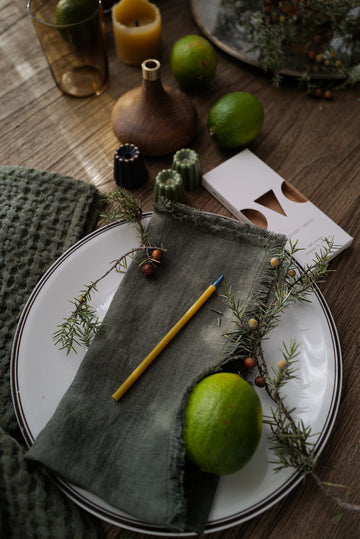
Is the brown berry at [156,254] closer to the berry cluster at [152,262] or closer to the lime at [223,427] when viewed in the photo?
the berry cluster at [152,262]

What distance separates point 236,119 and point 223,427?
1.62 ft

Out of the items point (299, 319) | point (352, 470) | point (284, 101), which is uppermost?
point (284, 101)

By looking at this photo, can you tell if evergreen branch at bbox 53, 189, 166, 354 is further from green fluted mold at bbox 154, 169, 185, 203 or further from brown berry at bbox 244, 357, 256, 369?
brown berry at bbox 244, 357, 256, 369

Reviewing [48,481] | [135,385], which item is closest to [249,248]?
[135,385]

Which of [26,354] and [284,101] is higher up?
[284,101]

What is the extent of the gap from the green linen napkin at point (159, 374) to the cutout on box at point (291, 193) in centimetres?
15

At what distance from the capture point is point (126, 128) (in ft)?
2.36

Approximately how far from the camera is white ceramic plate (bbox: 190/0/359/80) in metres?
0.83

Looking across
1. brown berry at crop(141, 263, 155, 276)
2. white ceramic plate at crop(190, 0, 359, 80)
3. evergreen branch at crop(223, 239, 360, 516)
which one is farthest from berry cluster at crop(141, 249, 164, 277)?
white ceramic plate at crop(190, 0, 359, 80)

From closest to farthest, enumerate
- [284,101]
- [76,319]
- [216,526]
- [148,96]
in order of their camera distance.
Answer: [216,526] → [76,319] → [148,96] → [284,101]

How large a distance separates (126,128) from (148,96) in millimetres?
63

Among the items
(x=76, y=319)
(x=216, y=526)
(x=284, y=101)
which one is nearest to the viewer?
(x=216, y=526)

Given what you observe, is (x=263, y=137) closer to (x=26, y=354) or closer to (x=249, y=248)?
(x=249, y=248)

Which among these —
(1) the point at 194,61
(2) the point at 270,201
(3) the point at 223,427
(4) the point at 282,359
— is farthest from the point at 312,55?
(3) the point at 223,427
